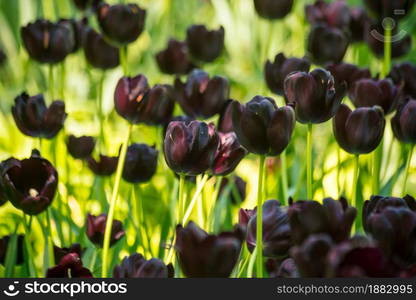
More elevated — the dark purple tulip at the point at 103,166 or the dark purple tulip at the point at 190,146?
the dark purple tulip at the point at 190,146

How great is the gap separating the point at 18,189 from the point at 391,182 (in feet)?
1.79

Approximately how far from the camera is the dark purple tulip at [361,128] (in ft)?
2.95

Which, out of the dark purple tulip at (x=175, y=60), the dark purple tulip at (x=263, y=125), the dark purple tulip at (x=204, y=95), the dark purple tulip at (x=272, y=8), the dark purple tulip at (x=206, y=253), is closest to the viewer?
the dark purple tulip at (x=206, y=253)

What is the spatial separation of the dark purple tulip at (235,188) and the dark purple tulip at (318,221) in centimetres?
59

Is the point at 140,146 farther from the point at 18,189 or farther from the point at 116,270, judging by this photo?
the point at 116,270

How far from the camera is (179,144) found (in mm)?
838

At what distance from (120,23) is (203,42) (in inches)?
7.9

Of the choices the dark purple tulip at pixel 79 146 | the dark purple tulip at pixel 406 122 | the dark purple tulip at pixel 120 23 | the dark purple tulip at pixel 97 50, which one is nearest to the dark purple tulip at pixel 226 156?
the dark purple tulip at pixel 406 122

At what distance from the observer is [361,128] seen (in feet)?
2.97

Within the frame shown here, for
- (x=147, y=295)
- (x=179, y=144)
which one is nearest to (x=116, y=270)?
(x=147, y=295)

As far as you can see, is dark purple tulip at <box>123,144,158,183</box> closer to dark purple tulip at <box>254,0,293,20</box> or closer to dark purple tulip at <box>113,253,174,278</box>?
dark purple tulip at <box>113,253,174,278</box>

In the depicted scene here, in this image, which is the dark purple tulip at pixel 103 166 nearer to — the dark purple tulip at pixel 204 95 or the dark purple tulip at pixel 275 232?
the dark purple tulip at pixel 204 95

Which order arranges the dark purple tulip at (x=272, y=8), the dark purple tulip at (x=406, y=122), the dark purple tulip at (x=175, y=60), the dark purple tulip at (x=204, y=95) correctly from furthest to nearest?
the dark purple tulip at (x=175, y=60), the dark purple tulip at (x=272, y=8), the dark purple tulip at (x=204, y=95), the dark purple tulip at (x=406, y=122)

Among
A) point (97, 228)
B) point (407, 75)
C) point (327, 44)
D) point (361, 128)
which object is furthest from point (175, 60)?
point (361, 128)
